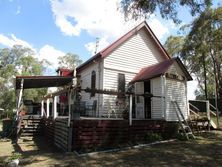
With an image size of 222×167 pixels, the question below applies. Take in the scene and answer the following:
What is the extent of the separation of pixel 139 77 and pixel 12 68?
38278 millimetres

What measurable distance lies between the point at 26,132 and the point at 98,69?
5662 millimetres

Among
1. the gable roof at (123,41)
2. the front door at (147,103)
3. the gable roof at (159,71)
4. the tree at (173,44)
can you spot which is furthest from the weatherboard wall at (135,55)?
the tree at (173,44)

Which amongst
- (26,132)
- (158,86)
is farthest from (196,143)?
(26,132)

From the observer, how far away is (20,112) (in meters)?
14.1

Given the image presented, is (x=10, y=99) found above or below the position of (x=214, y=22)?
below

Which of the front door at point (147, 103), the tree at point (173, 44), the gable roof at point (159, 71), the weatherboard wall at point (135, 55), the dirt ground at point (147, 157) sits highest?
the tree at point (173, 44)

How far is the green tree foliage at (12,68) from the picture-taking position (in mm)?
45500

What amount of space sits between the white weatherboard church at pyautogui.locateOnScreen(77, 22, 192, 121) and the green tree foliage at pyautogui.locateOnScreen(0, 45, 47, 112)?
3177cm

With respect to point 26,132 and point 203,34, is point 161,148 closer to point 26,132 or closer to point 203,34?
point 26,132

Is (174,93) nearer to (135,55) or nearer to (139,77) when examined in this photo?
(139,77)

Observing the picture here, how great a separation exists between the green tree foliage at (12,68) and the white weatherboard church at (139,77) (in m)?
31.8

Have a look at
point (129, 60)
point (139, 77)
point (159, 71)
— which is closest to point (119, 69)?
point (129, 60)

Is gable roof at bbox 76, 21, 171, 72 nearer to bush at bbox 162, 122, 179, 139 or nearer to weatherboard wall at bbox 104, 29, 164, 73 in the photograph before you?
weatherboard wall at bbox 104, 29, 164, 73

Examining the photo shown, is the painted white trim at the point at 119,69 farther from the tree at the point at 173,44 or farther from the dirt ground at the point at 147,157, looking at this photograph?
the tree at the point at 173,44
